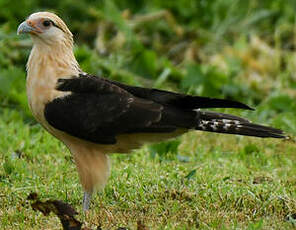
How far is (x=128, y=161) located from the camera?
7.52 metres

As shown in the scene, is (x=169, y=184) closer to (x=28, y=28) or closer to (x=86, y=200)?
(x=86, y=200)

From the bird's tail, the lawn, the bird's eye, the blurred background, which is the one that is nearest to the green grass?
the lawn

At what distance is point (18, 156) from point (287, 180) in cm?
259

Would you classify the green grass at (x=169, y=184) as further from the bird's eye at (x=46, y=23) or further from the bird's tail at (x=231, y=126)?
the bird's eye at (x=46, y=23)

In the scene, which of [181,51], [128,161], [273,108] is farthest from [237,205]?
[181,51]

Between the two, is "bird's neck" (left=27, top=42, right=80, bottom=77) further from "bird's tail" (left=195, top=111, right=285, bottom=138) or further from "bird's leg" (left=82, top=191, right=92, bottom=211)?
"bird's tail" (left=195, top=111, right=285, bottom=138)

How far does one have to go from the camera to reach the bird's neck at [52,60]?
6199 mm

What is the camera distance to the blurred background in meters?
9.75

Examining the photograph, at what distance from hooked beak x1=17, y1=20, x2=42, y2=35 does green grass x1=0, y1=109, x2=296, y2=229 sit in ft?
4.21

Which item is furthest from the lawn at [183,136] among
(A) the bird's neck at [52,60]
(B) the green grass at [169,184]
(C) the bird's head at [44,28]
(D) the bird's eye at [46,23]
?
(D) the bird's eye at [46,23]

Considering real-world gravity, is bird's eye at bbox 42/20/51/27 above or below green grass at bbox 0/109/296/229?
above

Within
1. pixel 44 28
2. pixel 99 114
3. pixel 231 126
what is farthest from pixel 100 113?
pixel 231 126

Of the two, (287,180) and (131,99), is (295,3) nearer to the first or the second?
(287,180)

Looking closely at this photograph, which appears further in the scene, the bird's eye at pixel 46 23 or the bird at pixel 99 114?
the bird's eye at pixel 46 23
